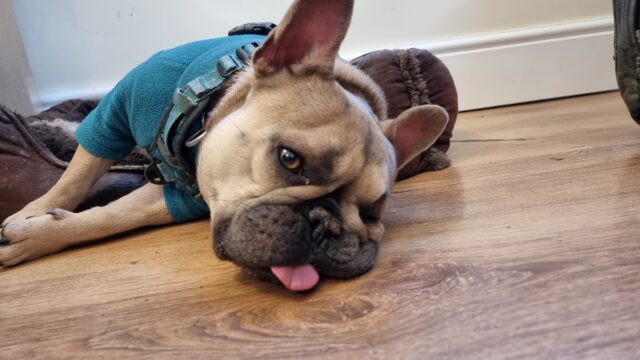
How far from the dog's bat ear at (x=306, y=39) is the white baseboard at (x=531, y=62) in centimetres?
204

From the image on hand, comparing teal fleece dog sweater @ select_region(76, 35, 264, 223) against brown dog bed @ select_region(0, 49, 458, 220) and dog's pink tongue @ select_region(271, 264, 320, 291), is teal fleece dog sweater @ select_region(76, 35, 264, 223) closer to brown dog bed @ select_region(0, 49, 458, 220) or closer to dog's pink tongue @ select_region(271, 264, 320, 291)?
brown dog bed @ select_region(0, 49, 458, 220)

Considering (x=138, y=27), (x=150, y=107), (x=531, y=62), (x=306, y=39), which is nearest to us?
(x=306, y=39)

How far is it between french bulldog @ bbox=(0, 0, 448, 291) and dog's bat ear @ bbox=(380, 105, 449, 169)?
0.03 m

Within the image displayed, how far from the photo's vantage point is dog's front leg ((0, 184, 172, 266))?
154 cm

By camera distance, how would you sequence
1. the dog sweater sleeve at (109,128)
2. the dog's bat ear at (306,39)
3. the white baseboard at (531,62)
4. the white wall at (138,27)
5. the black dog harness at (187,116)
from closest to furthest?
the dog's bat ear at (306,39)
the black dog harness at (187,116)
the dog sweater sleeve at (109,128)
the white wall at (138,27)
the white baseboard at (531,62)

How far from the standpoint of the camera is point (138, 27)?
2998 mm

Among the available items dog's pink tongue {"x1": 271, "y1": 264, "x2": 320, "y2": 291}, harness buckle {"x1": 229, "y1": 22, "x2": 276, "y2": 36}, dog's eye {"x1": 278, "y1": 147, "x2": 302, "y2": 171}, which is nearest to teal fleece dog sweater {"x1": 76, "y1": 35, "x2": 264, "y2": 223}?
harness buckle {"x1": 229, "y1": 22, "x2": 276, "y2": 36}

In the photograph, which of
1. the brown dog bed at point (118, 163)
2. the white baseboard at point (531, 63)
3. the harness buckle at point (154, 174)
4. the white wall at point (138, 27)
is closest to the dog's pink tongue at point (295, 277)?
the harness buckle at point (154, 174)

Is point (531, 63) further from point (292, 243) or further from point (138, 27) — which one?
point (292, 243)

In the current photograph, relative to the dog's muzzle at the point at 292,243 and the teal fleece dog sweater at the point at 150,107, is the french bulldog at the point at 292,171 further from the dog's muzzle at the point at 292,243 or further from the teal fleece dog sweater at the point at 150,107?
the teal fleece dog sweater at the point at 150,107

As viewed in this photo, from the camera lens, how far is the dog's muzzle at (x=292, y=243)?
1.16 m

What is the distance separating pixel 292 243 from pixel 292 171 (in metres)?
0.18

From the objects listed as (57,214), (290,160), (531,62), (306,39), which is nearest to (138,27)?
(57,214)

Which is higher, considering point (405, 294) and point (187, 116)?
point (187, 116)
